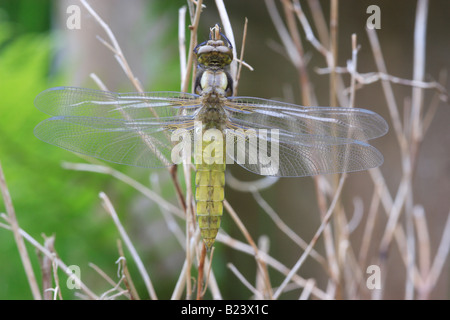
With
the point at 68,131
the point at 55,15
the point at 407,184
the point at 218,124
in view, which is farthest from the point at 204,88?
the point at 55,15

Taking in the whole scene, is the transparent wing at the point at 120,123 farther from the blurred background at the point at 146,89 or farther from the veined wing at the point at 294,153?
the blurred background at the point at 146,89

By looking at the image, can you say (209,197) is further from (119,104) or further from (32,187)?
(32,187)

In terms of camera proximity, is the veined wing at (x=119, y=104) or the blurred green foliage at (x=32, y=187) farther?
the blurred green foliage at (x=32, y=187)

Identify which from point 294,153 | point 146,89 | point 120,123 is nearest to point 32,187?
point 146,89

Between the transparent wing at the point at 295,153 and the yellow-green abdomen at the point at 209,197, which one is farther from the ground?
the transparent wing at the point at 295,153

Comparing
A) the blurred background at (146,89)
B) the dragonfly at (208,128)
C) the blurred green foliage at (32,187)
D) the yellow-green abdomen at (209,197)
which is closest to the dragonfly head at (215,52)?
the dragonfly at (208,128)

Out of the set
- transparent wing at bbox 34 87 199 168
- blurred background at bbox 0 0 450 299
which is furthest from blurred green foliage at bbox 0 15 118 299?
transparent wing at bbox 34 87 199 168

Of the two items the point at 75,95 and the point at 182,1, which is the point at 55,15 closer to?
the point at 182,1
